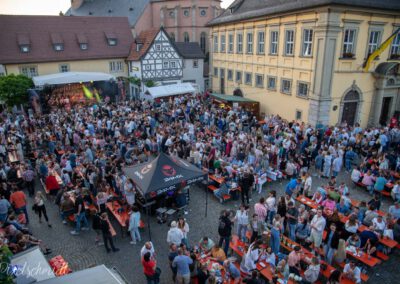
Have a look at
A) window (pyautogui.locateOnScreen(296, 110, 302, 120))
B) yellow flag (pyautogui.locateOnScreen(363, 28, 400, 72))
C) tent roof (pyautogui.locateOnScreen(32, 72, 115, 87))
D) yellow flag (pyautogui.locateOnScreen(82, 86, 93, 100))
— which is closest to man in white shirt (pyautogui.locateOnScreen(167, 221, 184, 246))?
window (pyautogui.locateOnScreen(296, 110, 302, 120))

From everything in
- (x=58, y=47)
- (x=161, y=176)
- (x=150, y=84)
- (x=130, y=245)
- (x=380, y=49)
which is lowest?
(x=130, y=245)

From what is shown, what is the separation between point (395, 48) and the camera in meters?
21.9

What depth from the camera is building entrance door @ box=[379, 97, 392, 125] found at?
22.9 m

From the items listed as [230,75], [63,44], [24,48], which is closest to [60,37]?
[63,44]

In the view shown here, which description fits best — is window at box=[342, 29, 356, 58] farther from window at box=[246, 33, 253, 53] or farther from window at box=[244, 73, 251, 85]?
window at box=[244, 73, 251, 85]

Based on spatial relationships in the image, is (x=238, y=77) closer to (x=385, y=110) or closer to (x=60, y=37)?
Result: (x=385, y=110)

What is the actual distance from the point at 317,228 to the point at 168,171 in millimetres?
4981

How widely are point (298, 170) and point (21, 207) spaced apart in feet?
37.7

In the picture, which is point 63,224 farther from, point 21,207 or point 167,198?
point 167,198

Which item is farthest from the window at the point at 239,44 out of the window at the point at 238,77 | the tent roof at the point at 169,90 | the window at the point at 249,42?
the tent roof at the point at 169,90

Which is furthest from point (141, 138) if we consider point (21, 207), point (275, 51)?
point (275, 51)

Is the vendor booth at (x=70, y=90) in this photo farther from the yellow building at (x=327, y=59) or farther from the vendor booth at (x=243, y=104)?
the yellow building at (x=327, y=59)

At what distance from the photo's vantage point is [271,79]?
2567 centimetres

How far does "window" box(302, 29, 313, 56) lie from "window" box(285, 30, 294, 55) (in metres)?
1.38
